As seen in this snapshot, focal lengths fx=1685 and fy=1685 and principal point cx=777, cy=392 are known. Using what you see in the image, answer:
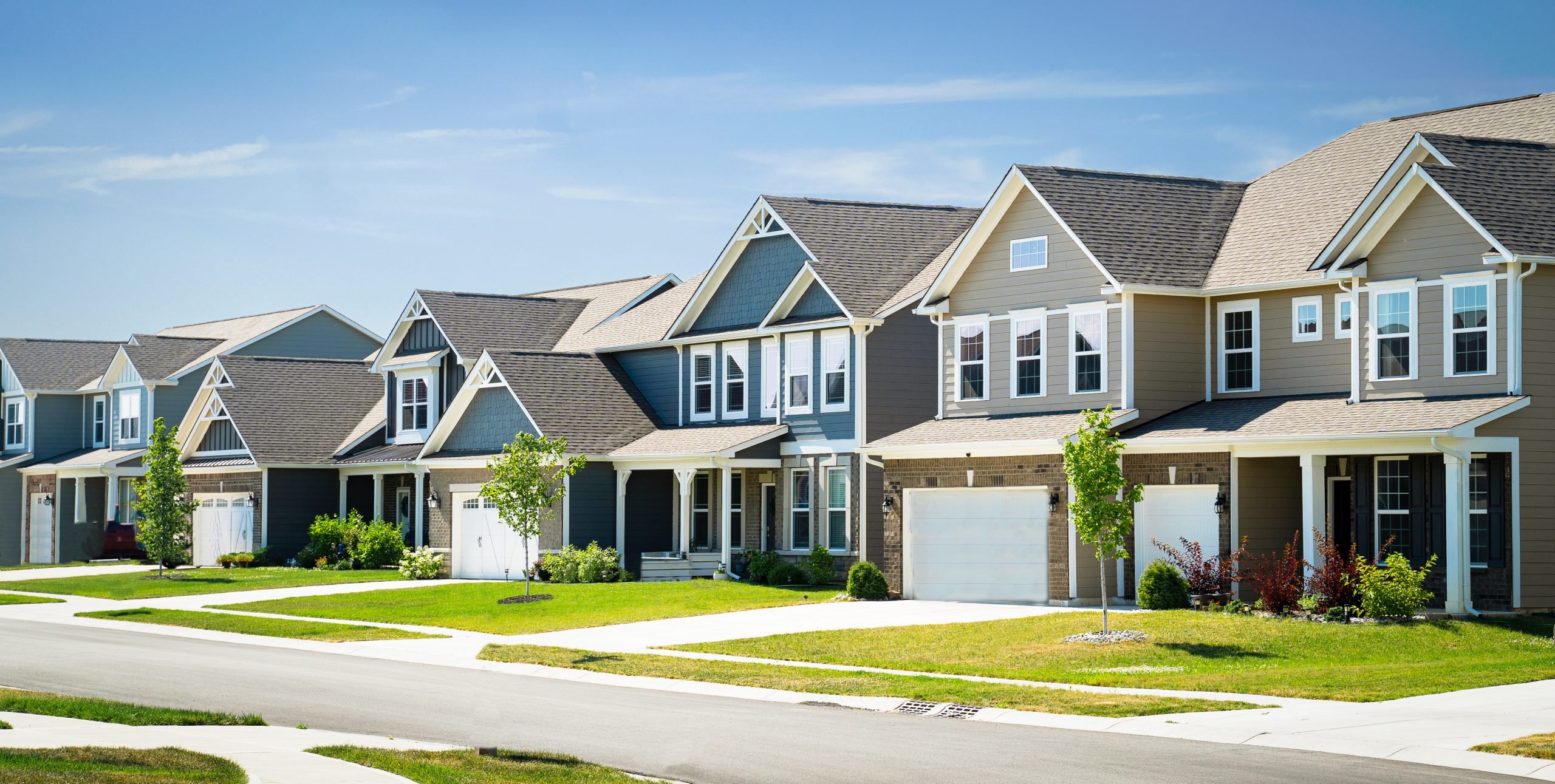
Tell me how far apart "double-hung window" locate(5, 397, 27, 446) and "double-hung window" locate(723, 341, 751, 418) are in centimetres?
3543

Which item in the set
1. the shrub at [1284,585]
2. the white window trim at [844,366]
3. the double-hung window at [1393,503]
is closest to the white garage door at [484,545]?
the white window trim at [844,366]

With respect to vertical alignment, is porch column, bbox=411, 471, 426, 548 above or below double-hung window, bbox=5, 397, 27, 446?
below

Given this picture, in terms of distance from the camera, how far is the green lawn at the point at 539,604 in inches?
1286

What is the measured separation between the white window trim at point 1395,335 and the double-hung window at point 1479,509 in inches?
74.0

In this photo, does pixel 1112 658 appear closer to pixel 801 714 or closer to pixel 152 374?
pixel 801 714

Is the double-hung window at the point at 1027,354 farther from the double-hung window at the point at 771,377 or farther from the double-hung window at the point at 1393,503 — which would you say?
the double-hung window at the point at 771,377

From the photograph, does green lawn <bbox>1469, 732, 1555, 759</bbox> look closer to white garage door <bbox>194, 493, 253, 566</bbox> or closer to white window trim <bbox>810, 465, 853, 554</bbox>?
white window trim <bbox>810, 465, 853, 554</bbox>

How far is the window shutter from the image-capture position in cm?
2816

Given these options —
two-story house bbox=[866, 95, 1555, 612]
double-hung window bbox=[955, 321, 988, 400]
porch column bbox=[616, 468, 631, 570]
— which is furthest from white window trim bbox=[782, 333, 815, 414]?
double-hung window bbox=[955, 321, 988, 400]

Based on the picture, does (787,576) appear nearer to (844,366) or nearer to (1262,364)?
(844,366)

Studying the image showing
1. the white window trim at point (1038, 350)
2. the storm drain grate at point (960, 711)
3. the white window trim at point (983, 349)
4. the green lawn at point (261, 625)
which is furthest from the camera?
the white window trim at point (983, 349)

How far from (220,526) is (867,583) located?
28409 mm

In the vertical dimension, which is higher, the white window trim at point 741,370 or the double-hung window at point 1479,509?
the white window trim at point 741,370

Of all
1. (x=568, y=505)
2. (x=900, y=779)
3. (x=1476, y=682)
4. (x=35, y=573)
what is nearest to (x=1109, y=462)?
(x=1476, y=682)
